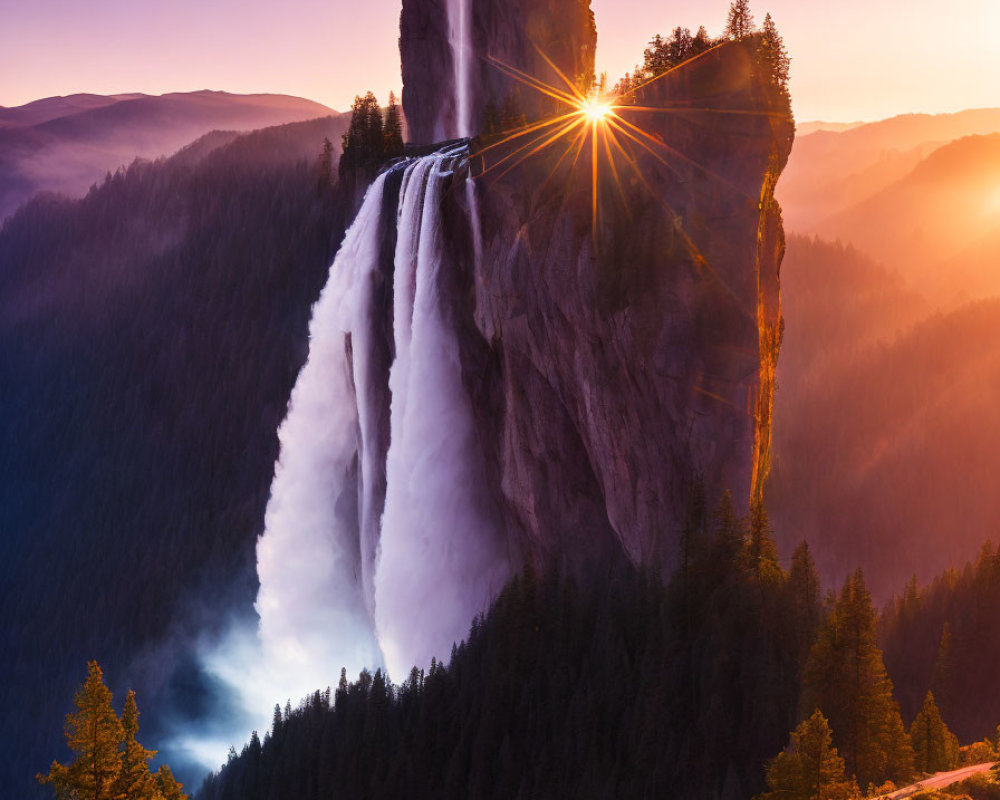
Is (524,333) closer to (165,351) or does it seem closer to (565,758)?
(565,758)

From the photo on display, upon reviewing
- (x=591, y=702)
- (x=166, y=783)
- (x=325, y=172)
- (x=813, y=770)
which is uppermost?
(x=325, y=172)

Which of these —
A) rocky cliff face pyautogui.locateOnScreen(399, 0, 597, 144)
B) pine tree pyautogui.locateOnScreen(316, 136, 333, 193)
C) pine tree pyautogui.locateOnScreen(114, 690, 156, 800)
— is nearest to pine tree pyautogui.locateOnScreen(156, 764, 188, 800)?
pine tree pyautogui.locateOnScreen(114, 690, 156, 800)

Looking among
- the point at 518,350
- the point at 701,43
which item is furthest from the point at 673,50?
the point at 518,350

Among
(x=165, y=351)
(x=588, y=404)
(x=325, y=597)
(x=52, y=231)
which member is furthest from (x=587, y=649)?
(x=52, y=231)

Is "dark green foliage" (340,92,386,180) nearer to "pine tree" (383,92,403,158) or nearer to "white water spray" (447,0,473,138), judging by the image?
"pine tree" (383,92,403,158)

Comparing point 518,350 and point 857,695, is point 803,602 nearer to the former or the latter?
point 857,695
